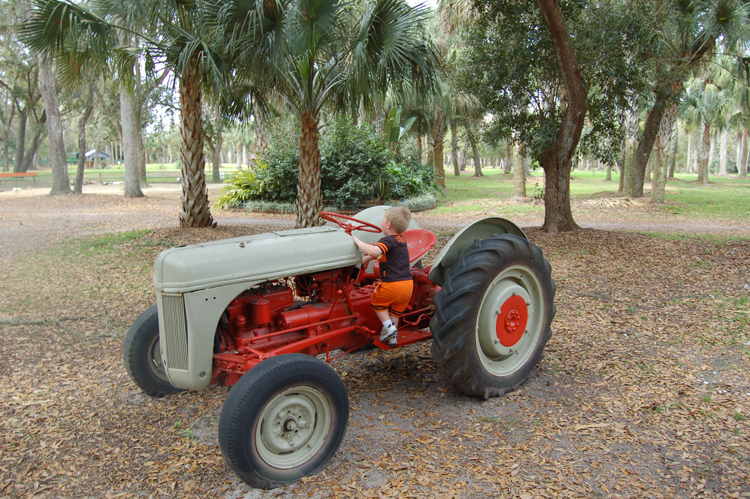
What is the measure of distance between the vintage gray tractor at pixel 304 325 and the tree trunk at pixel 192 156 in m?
7.60

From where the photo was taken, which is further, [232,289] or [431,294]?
[431,294]

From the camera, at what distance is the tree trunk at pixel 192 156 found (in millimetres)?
10259

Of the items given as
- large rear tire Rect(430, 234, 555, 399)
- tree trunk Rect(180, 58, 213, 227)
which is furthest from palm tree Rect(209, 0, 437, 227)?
large rear tire Rect(430, 234, 555, 399)

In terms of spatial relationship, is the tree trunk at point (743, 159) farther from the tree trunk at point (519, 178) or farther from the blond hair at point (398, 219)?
the blond hair at point (398, 219)

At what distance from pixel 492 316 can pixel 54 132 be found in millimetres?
21250

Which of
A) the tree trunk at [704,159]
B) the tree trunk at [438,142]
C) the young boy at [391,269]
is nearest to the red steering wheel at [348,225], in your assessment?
the young boy at [391,269]

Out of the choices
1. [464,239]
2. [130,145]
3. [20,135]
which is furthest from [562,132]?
[20,135]

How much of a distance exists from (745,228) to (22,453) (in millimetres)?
13872

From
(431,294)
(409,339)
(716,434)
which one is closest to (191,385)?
(409,339)

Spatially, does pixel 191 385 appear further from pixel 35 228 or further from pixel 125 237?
pixel 35 228

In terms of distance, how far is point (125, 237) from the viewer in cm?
1020

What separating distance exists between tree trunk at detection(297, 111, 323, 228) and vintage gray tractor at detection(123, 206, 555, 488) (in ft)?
21.2

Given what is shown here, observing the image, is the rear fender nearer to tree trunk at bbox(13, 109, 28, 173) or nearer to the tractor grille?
the tractor grille

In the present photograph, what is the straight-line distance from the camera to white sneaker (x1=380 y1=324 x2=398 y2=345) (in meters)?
3.50
